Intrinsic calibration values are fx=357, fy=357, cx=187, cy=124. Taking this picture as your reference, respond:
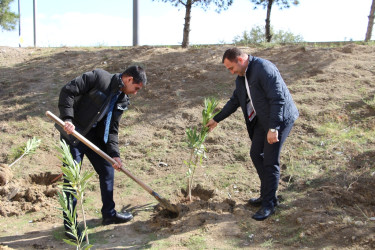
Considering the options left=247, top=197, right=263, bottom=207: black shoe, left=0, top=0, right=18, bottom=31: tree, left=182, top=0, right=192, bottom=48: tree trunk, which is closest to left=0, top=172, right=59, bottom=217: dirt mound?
left=247, top=197, right=263, bottom=207: black shoe

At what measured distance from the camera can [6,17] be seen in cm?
1761

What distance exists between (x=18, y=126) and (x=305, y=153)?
522 cm

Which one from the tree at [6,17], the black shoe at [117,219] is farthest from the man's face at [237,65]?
the tree at [6,17]

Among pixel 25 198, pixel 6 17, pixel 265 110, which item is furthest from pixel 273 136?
pixel 6 17

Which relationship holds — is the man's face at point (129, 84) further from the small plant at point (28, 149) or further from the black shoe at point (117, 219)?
the small plant at point (28, 149)

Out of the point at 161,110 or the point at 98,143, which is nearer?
the point at 98,143

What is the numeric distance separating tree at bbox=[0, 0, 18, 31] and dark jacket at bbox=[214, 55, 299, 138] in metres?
17.3

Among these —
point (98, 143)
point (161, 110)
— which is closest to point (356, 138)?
point (161, 110)

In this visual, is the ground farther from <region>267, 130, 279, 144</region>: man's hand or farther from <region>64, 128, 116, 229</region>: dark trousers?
<region>267, 130, 279, 144</region>: man's hand

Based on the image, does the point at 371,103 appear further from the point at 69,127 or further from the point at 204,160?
the point at 69,127

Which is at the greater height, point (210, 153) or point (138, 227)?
point (210, 153)

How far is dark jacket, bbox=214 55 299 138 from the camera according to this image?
372cm

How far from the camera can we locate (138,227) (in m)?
4.29

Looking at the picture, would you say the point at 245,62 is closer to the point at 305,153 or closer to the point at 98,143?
the point at 98,143
